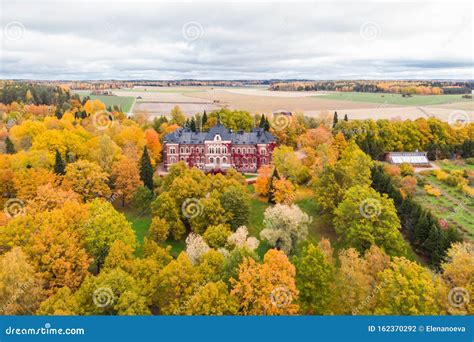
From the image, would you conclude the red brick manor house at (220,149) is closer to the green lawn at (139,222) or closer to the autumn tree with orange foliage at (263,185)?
the autumn tree with orange foliage at (263,185)

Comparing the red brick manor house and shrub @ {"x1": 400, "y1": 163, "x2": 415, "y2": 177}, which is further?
the red brick manor house

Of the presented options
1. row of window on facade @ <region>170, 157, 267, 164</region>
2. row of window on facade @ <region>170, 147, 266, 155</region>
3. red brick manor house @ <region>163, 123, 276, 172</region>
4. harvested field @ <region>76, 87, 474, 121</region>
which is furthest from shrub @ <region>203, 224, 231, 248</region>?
harvested field @ <region>76, 87, 474, 121</region>

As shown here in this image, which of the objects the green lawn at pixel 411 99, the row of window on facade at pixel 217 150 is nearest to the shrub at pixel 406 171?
the row of window on facade at pixel 217 150

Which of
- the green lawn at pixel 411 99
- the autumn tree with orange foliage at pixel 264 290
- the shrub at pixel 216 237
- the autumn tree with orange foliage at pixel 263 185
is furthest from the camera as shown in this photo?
the green lawn at pixel 411 99

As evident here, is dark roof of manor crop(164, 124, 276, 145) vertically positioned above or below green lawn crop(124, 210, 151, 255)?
above

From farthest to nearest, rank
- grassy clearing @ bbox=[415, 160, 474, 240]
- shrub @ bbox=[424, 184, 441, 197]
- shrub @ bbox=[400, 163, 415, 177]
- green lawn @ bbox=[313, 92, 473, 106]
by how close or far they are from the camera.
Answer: green lawn @ bbox=[313, 92, 473, 106]
shrub @ bbox=[400, 163, 415, 177]
shrub @ bbox=[424, 184, 441, 197]
grassy clearing @ bbox=[415, 160, 474, 240]

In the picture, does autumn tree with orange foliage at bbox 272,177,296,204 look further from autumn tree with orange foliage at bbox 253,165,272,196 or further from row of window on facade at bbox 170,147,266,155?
row of window on facade at bbox 170,147,266,155

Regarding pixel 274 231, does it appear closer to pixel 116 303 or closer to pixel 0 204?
pixel 116 303

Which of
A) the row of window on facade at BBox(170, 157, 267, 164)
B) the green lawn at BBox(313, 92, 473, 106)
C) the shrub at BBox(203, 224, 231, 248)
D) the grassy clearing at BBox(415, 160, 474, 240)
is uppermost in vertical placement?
the green lawn at BBox(313, 92, 473, 106)

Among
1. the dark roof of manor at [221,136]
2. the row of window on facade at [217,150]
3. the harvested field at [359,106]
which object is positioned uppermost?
the harvested field at [359,106]
